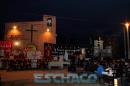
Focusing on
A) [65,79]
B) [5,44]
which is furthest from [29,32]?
[65,79]

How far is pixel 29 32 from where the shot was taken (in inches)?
1464

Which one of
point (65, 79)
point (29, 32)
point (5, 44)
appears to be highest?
A: point (29, 32)

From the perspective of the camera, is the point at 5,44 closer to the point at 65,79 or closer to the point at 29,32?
the point at 29,32

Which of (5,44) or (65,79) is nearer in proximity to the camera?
(65,79)

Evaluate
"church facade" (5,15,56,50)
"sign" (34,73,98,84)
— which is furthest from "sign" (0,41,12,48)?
"sign" (34,73,98,84)

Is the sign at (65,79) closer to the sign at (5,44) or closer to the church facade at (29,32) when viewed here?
the sign at (5,44)

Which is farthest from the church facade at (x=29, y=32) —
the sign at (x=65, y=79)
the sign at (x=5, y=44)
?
the sign at (x=65, y=79)

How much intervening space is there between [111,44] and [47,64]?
4648 centimetres

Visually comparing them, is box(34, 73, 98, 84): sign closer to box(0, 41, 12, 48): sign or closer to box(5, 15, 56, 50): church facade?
box(0, 41, 12, 48): sign

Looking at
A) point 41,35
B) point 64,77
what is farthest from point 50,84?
point 41,35

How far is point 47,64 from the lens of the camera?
3122 cm

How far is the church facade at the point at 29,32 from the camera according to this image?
3731 cm

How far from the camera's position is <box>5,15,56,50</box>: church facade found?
37.3 m

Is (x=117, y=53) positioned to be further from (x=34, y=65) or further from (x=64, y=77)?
(x=64, y=77)
